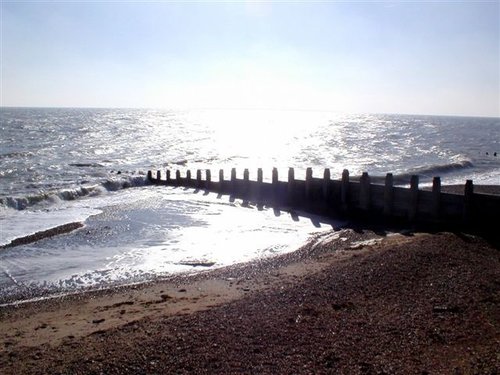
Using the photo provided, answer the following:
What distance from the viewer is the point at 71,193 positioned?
25250 millimetres

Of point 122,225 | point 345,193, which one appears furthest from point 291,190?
point 122,225

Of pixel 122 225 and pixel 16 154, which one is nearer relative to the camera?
pixel 122 225

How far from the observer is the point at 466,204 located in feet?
43.6

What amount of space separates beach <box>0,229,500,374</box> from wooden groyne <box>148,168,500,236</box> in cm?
210

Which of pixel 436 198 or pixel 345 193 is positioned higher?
pixel 436 198

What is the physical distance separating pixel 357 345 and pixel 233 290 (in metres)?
3.66

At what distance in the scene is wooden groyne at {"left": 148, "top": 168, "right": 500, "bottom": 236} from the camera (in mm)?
13188

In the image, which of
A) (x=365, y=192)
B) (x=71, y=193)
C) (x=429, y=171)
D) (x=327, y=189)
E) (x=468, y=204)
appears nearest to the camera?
(x=468, y=204)

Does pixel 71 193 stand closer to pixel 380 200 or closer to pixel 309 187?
pixel 309 187

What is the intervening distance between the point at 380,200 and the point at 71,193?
15592 millimetres

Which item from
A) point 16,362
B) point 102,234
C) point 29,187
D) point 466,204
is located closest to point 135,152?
point 29,187

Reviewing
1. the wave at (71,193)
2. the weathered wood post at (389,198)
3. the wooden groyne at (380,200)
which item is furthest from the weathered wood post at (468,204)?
the wave at (71,193)

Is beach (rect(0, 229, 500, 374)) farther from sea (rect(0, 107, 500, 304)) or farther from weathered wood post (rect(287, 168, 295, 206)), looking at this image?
weathered wood post (rect(287, 168, 295, 206))

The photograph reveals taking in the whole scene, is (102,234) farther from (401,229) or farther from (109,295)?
(401,229)
